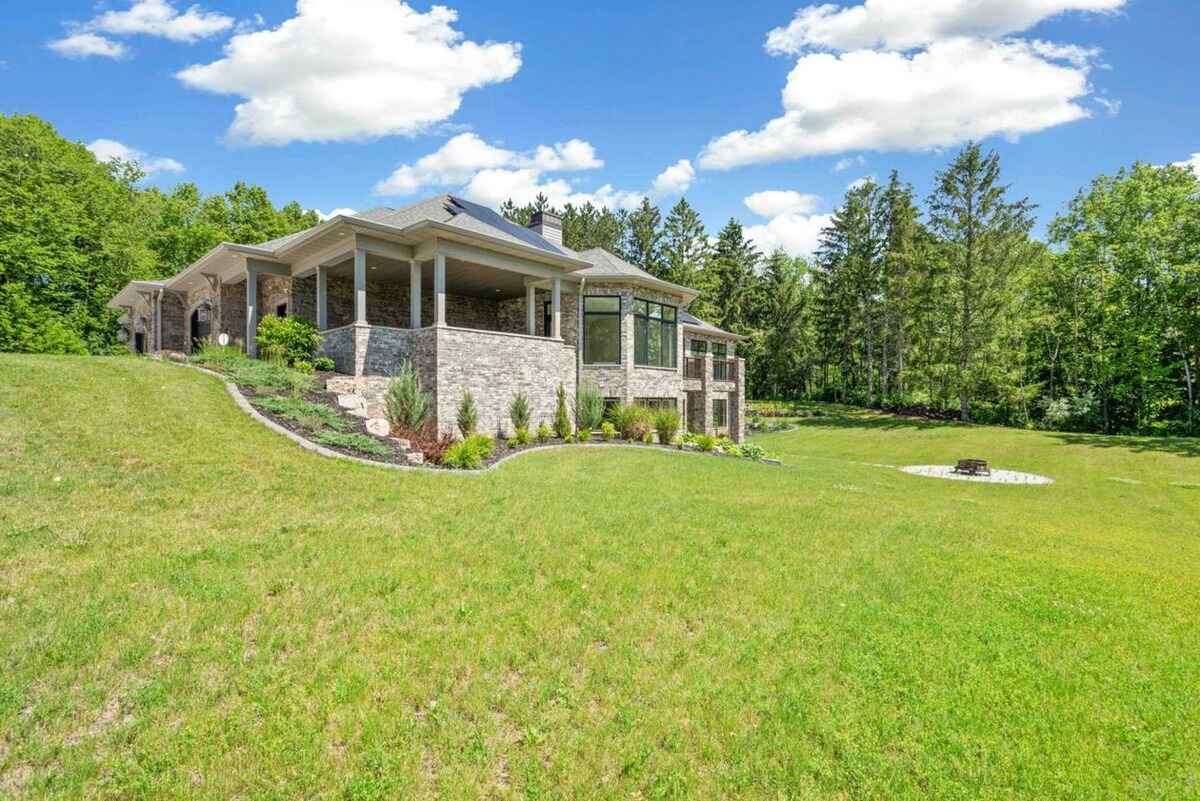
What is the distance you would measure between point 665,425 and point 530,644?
1463cm

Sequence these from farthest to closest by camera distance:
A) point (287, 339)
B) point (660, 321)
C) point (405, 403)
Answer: point (660, 321) → point (287, 339) → point (405, 403)

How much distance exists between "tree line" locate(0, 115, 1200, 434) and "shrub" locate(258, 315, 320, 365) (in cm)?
1662

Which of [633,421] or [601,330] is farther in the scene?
[601,330]

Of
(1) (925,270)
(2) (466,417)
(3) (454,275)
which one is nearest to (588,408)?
(2) (466,417)

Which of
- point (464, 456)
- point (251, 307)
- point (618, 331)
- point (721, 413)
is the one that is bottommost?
point (464, 456)

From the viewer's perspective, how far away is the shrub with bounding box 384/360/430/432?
43.7 feet

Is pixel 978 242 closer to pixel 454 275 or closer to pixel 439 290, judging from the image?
pixel 454 275

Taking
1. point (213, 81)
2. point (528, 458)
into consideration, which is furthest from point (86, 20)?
point (528, 458)

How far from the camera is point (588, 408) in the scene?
18125 millimetres

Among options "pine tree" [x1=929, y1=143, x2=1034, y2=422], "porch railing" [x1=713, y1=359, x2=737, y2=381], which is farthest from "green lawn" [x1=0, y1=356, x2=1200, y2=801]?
"pine tree" [x1=929, y1=143, x2=1034, y2=422]

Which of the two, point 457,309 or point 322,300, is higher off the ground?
point 457,309

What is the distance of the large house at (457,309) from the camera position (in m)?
14.9

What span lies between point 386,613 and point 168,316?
2693 centimetres

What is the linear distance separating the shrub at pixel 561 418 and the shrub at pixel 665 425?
3.17m
